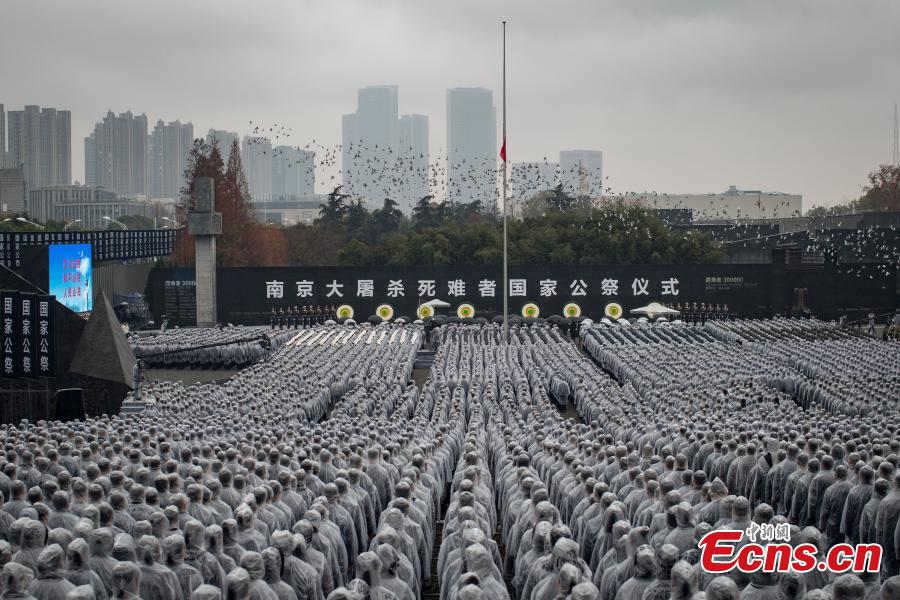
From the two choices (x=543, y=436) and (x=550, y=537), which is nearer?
(x=550, y=537)

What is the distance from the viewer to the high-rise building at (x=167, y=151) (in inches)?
7697

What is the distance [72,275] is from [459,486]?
24.6 meters

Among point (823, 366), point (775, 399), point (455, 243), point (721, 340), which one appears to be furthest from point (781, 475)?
point (455, 243)

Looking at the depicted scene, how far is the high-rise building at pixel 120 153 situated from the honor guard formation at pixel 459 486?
17452cm

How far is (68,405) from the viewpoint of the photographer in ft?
71.5

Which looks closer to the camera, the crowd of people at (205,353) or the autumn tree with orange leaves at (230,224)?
the crowd of people at (205,353)

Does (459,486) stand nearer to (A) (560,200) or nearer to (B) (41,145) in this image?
(A) (560,200)

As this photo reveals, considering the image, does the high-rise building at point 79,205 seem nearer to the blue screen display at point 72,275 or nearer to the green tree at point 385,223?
the green tree at point 385,223

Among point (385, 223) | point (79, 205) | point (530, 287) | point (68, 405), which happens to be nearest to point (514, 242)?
point (530, 287)

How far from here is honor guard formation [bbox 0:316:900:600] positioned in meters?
7.80

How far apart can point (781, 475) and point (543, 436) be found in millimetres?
3671

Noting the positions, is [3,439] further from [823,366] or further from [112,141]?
[112,141]

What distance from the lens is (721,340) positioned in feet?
116

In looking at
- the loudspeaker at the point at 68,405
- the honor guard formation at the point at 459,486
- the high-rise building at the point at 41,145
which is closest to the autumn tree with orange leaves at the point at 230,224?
the honor guard formation at the point at 459,486
